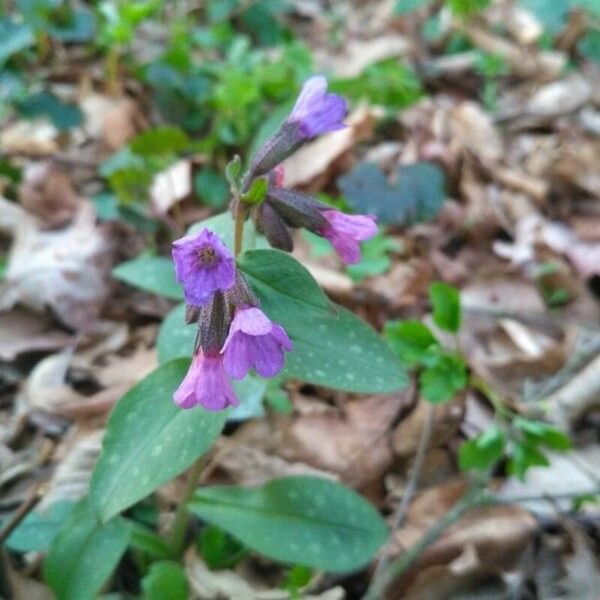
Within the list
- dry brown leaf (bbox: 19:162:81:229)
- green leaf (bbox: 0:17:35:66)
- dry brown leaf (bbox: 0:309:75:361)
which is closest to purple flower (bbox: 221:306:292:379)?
dry brown leaf (bbox: 0:309:75:361)

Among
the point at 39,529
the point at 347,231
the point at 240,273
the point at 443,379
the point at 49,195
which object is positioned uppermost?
the point at 240,273

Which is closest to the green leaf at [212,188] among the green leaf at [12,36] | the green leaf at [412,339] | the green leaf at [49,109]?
the green leaf at [49,109]

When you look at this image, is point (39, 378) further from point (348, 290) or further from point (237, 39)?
point (237, 39)

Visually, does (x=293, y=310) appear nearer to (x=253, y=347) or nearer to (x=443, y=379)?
(x=253, y=347)

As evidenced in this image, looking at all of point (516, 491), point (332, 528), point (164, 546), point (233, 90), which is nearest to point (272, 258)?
point (332, 528)

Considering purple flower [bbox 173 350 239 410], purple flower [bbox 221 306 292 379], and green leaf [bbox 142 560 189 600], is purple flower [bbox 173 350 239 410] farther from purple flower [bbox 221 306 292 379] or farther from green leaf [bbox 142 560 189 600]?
green leaf [bbox 142 560 189 600]

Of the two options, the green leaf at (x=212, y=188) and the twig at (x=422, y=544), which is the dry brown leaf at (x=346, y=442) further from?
the green leaf at (x=212, y=188)

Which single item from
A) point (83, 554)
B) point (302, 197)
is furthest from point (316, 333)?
point (83, 554)

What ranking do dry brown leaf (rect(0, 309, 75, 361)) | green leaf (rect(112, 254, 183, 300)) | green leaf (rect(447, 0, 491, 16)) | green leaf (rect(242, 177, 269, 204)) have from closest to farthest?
green leaf (rect(242, 177, 269, 204)), green leaf (rect(112, 254, 183, 300)), dry brown leaf (rect(0, 309, 75, 361)), green leaf (rect(447, 0, 491, 16))
